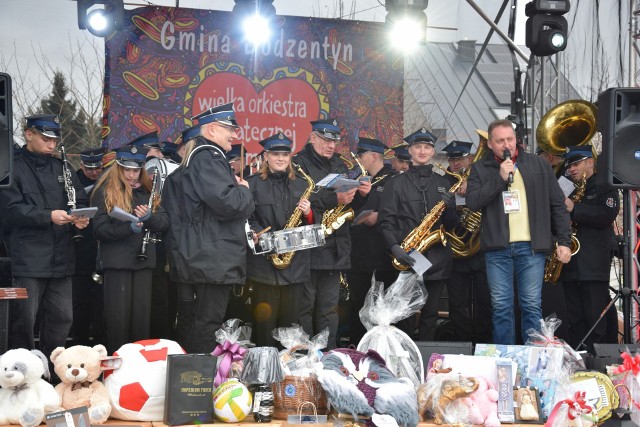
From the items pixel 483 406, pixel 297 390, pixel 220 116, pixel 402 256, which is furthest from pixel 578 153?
pixel 297 390

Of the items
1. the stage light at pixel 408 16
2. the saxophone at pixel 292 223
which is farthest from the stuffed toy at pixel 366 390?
the stage light at pixel 408 16

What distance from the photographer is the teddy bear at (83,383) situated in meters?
4.97

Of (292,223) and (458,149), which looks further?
(458,149)

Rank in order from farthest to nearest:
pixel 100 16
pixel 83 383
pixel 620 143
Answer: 1. pixel 100 16
2. pixel 620 143
3. pixel 83 383

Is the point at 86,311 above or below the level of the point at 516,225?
below

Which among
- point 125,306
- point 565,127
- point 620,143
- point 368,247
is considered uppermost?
point 565,127

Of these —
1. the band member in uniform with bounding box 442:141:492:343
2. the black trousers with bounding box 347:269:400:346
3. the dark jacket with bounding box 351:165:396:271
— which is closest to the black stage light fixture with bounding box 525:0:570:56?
the band member in uniform with bounding box 442:141:492:343

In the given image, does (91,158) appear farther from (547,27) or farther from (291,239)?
(547,27)

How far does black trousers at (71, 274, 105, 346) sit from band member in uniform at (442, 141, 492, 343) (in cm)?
313

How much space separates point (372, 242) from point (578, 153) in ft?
6.35

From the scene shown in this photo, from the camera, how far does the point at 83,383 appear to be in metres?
5.10

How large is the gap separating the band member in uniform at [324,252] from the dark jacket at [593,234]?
5.88 ft

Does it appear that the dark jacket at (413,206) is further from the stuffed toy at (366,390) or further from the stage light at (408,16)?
the stuffed toy at (366,390)

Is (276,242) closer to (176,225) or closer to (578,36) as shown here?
(176,225)
